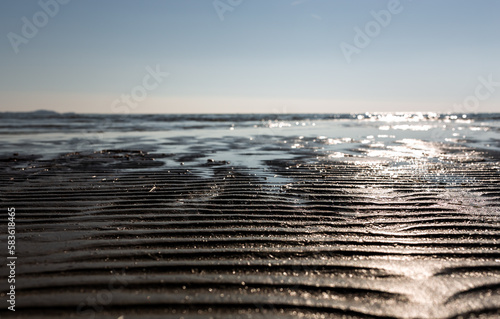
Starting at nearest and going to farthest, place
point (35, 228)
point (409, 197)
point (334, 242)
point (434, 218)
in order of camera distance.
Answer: point (334, 242) < point (35, 228) < point (434, 218) < point (409, 197)

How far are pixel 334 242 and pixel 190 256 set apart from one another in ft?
5.49

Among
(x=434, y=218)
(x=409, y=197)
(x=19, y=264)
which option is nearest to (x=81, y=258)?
(x=19, y=264)

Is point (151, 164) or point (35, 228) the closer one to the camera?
point (35, 228)

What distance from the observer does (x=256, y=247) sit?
394cm

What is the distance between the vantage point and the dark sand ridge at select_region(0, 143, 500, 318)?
2787mm

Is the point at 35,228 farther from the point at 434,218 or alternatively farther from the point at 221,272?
the point at 434,218

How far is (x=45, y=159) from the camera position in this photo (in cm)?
1127

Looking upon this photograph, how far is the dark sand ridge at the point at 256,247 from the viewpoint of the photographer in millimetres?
2787

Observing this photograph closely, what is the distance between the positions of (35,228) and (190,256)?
2.45 m

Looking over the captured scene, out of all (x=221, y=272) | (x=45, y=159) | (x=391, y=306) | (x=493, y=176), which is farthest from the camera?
(x=45, y=159)

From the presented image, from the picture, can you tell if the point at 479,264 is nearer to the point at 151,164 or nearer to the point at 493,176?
the point at 493,176

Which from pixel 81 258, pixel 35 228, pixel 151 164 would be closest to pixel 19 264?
pixel 81 258

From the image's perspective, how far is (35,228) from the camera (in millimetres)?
4656

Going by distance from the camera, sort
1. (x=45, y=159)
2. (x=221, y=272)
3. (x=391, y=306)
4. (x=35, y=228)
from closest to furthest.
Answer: (x=391, y=306) < (x=221, y=272) < (x=35, y=228) < (x=45, y=159)
